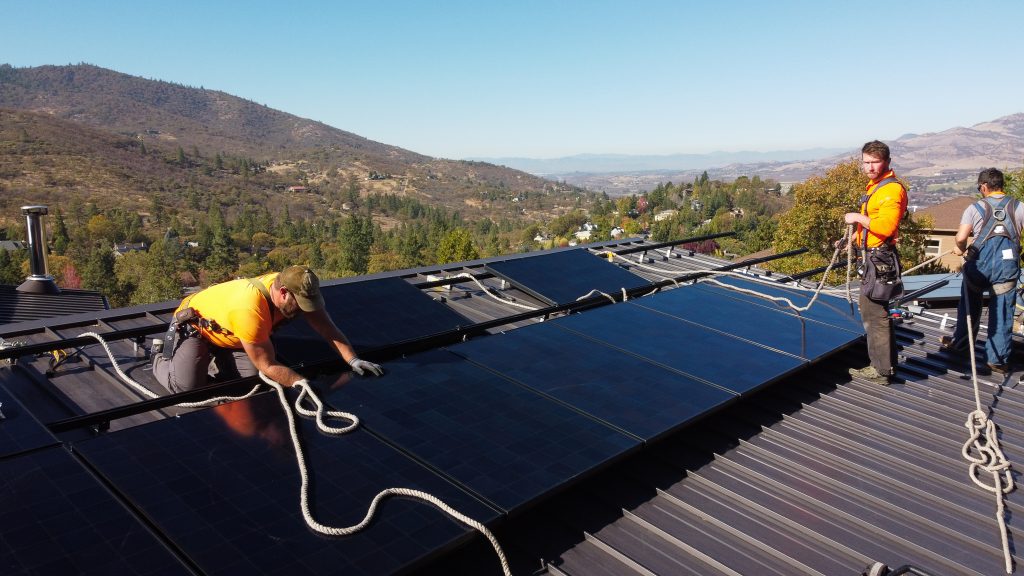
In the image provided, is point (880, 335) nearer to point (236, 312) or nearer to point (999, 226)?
point (999, 226)

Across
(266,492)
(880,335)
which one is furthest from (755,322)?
(266,492)

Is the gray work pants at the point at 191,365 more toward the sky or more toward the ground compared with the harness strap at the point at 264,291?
more toward the ground

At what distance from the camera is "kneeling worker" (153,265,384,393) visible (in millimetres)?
4723

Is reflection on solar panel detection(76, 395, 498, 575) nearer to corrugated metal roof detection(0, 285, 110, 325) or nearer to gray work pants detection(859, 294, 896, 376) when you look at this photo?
gray work pants detection(859, 294, 896, 376)

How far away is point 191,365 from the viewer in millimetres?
5078

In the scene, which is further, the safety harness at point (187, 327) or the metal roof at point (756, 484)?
the safety harness at point (187, 327)

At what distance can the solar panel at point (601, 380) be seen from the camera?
177 inches

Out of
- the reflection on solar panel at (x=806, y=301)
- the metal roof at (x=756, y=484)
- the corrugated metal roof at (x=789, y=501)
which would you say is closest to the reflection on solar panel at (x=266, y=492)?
the metal roof at (x=756, y=484)

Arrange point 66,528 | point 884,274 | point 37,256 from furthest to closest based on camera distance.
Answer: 1. point 37,256
2. point 884,274
3. point 66,528

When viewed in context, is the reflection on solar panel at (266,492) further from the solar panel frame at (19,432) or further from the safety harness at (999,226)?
the safety harness at (999,226)

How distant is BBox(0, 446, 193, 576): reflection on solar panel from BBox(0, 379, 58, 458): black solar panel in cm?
19

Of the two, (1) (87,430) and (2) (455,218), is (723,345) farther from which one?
(2) (455,218)

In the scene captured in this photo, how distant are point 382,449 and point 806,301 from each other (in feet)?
21.2

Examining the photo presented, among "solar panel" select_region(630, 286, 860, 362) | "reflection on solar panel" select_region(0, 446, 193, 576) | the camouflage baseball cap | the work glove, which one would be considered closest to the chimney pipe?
the camouflage baseball cap
